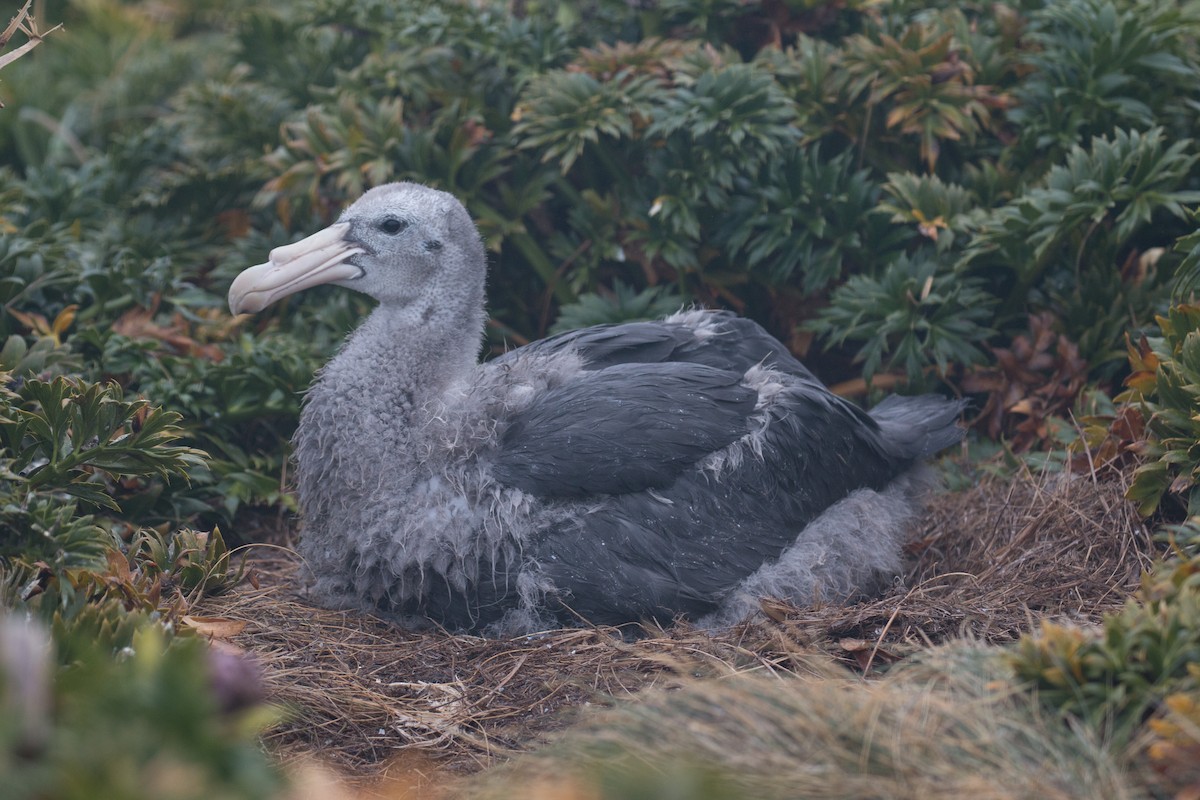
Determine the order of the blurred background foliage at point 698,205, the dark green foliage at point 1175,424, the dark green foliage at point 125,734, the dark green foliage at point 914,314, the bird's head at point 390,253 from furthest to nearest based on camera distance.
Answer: the dark green foliage at point 914,314, the blurred background foliage at point 698,205, the bird's head at point 390,253, the dark green foliage at point 1175,424, the dark green foliage at point 125,734

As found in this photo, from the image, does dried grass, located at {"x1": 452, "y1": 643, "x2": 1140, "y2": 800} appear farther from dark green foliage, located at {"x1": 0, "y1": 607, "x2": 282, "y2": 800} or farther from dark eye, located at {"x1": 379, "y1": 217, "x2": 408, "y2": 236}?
dark eye, located at {"x1": 379, "y1": 217, "x2": 408, "y2": 236}

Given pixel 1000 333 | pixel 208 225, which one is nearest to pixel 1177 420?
pixel 1000 333

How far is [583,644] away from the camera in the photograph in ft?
12.2

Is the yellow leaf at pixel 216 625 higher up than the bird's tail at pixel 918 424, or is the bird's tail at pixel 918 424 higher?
the bird's tail at pixel 918 424

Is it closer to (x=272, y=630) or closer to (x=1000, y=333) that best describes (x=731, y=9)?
(x=1000, y=333)

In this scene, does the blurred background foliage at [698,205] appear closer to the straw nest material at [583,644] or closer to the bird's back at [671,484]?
the straw nest material at [583,644]

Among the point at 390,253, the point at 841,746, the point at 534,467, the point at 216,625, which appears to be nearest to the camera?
the point at 841,746

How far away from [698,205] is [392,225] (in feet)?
5.71

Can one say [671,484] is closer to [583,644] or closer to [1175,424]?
[583,644]

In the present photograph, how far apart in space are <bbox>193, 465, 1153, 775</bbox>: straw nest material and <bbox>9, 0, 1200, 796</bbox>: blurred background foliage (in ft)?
0.85

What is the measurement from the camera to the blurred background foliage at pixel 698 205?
15.8ft

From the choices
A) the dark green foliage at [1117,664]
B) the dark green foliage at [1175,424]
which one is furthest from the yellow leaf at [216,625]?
the dark green foliage at [1175,424]

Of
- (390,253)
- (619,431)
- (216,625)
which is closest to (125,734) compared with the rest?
(216,625)

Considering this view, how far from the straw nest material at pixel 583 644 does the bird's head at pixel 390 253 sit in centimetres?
110
